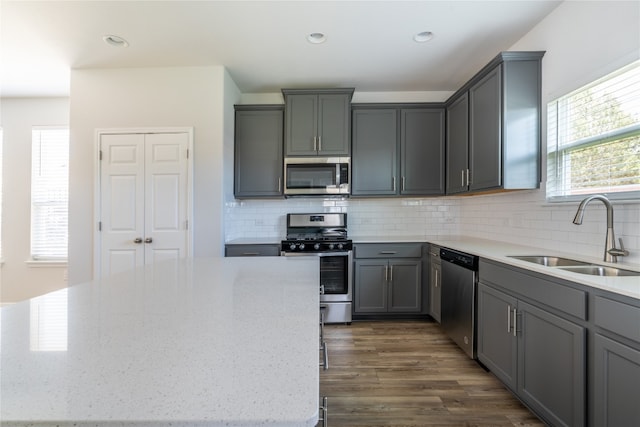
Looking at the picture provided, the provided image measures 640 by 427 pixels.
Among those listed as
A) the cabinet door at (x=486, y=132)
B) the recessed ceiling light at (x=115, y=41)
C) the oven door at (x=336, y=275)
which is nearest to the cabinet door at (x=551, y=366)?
the cabinet door at (x=486, y=132)

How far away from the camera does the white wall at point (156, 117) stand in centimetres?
312

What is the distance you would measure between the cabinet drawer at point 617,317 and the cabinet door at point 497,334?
1.85 feet

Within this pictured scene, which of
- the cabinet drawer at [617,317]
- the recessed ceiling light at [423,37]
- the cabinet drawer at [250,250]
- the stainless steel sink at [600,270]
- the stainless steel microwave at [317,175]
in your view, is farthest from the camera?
the stainless steel microwave at [317,175]

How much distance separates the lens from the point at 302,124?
344 cm

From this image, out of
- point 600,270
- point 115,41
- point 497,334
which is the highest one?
point 115,41

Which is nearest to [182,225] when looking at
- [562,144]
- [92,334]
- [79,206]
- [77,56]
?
[79,206]

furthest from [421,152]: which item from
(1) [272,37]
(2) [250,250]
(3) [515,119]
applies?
(2) [250,250]

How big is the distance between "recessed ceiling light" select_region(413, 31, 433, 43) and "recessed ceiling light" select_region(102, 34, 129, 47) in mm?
2586

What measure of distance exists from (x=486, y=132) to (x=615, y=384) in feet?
6.43

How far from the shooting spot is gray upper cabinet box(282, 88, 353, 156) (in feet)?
11.3

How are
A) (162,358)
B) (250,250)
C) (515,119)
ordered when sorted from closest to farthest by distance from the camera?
(162,358), (515,119), (250,250)

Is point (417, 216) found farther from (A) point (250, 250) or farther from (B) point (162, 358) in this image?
(B) point (162, 358)

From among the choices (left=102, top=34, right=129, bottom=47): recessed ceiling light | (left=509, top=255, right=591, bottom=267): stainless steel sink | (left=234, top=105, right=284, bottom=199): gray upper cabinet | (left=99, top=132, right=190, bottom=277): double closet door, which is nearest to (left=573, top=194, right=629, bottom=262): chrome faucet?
(left=509, top=255, right=591, bottom=267): stainless steel sink

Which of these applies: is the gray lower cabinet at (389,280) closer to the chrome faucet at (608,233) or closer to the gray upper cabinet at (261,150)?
the gray upper cabinet at (261,150)
